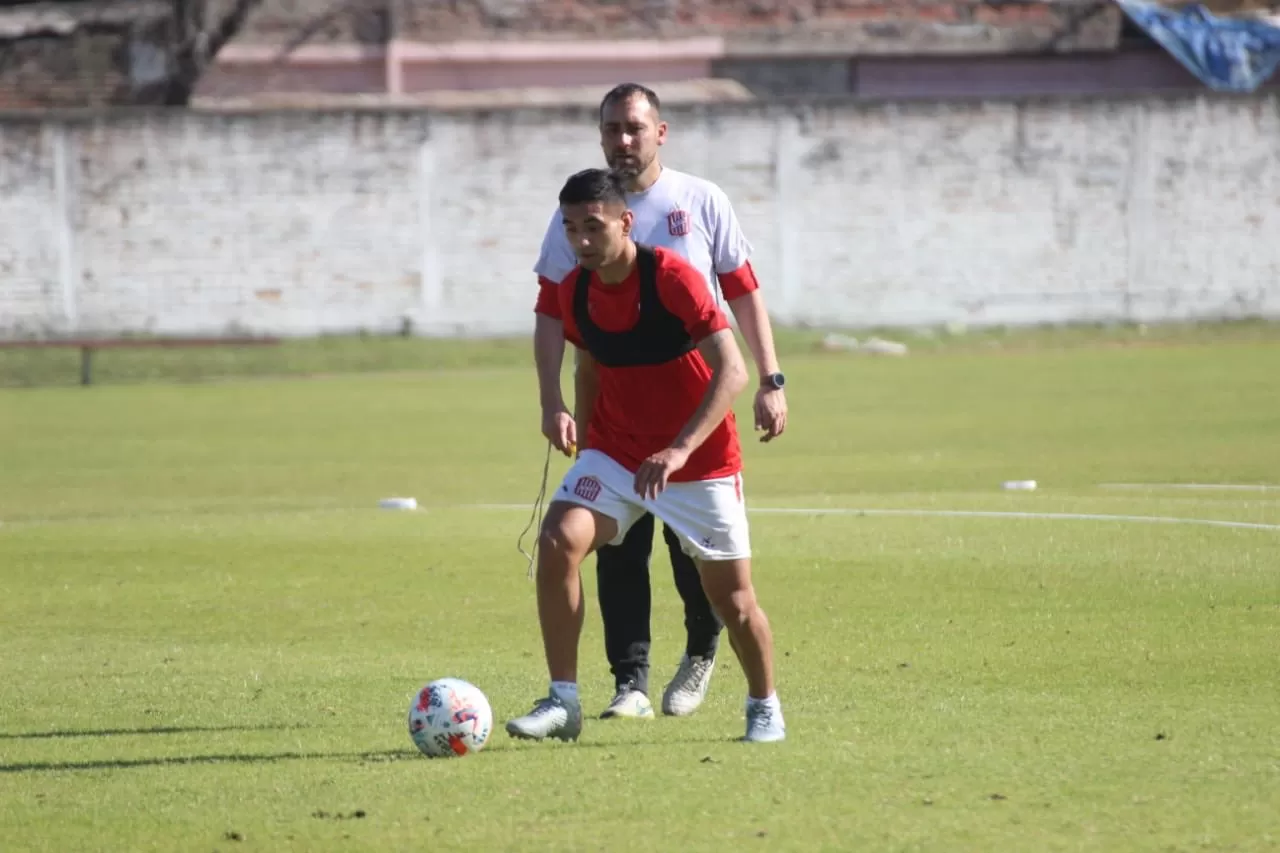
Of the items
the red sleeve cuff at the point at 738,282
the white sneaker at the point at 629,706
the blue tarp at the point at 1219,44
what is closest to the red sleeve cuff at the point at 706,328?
the red sleeve cuff at the point at 738,282

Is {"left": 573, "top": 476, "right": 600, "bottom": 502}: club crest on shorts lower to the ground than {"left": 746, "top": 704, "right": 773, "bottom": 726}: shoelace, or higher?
higher

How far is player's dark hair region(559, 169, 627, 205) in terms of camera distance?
22.8 feet

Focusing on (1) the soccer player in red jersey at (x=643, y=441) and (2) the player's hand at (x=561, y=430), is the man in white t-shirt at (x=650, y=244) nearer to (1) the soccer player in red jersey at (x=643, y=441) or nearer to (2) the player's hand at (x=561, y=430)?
(2) the player's hand at (x=561, y=430)

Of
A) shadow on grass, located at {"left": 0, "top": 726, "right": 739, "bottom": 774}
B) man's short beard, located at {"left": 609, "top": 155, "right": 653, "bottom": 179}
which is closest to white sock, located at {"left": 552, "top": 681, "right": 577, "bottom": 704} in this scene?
shadow on grass, located at {"left": 0, "top": 726, "right": 739, "bottom": 774}

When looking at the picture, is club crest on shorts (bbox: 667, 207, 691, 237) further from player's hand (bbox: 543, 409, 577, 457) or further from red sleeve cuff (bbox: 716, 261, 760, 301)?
player's hand (bbox: 543, 409, 577, 457)

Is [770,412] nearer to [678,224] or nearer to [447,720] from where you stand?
[678,224]

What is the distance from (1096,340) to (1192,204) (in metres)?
3.35

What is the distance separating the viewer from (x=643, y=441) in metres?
7.27

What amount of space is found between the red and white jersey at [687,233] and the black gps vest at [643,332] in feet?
2.23

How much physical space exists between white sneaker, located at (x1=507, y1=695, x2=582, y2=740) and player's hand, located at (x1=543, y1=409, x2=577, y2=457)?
2.89 ft

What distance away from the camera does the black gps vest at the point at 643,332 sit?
7.12 m

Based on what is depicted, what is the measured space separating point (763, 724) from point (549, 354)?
5.51ft

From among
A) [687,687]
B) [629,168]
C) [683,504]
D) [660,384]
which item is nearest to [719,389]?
[660,384]

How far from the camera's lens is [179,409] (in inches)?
1033
